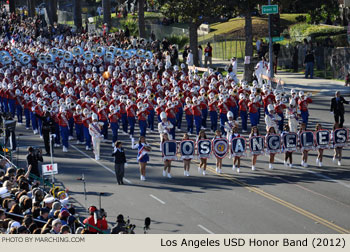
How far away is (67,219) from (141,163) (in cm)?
761

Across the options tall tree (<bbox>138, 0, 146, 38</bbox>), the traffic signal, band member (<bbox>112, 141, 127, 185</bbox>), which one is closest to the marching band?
band member (<bbox>112, 141, 127, 185</bbox>)

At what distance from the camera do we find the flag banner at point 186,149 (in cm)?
2359

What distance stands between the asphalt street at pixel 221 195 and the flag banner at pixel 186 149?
71 cm

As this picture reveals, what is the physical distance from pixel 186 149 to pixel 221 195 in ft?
8.62

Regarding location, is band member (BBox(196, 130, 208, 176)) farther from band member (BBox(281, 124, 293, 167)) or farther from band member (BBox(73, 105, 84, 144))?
band member (BBox(73, 105, 84, 144))

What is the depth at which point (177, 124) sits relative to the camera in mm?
31750

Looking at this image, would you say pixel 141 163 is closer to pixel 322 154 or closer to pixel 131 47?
pixel 322 154

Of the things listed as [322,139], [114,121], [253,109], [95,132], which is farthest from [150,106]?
[322,139]

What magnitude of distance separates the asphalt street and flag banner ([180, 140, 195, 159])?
715 mm

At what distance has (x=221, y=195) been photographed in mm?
21547

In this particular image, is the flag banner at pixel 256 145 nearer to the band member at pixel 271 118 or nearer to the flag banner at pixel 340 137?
the flag banner at pixel 340 137

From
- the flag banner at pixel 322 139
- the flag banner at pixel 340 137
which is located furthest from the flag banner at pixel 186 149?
the flag banner at pixel 340 137

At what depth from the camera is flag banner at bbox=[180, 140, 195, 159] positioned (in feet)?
77.4

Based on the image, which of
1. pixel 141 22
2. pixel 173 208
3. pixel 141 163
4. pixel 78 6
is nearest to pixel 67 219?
pixel 173 208
